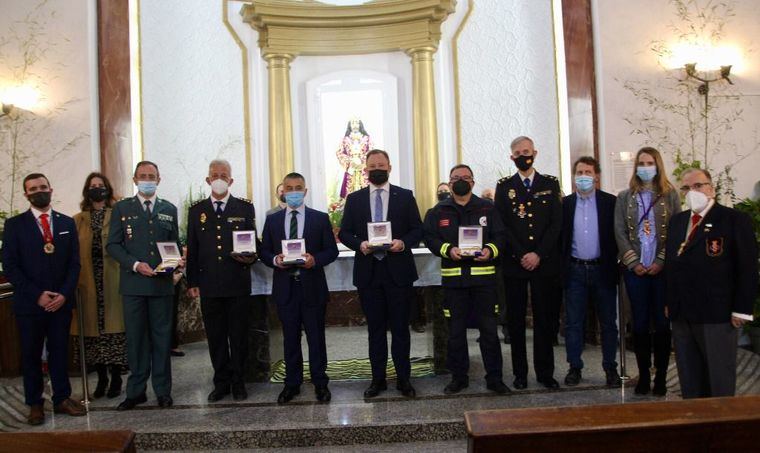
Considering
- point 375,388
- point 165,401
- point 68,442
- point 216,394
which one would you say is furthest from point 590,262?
point 68,442

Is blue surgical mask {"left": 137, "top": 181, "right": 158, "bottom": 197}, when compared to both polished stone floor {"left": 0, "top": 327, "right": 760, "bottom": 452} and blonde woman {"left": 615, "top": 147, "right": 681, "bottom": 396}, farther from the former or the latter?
blonde woman {"left": 615, "top": 147, "right": 681, "bottom": 396}

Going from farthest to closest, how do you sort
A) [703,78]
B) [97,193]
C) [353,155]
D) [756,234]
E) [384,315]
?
1. [353,155]
2. [703,78]
3. [756,234]
4. [97,193]
5. [384,315]

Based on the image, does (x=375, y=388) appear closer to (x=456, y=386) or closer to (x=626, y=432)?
(x=456, y=386)

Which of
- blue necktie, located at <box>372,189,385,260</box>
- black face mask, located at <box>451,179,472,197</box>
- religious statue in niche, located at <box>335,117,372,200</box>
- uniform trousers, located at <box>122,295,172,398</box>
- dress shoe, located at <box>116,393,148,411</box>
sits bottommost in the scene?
dress shoe, located at <box>116,393,148,411</box>

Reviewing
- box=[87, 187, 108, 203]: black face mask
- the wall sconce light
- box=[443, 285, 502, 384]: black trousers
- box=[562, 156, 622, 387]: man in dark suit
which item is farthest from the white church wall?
the wall sconce light

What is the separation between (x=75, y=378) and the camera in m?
5.32

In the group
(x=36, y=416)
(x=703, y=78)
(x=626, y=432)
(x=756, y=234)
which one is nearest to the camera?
(x=626, y=432)

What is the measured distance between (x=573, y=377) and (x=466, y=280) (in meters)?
1.11

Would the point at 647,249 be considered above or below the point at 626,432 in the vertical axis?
above

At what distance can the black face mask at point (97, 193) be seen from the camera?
4672 millimetres

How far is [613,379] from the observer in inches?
173

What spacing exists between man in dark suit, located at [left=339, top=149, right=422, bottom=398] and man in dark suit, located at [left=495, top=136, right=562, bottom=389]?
69 cm

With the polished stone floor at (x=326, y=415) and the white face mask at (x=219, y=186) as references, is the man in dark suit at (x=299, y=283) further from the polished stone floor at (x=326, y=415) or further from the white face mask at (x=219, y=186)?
the white face mask at (x=219, y=186)

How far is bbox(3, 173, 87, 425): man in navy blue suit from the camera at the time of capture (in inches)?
162
